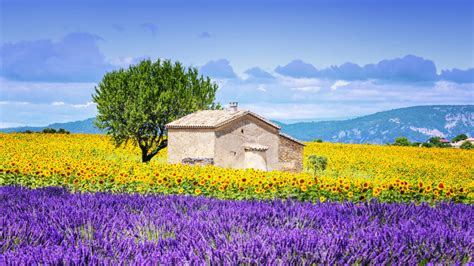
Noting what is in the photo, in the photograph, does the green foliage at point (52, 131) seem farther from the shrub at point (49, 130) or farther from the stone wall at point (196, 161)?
the stone wall at point (196, 161)

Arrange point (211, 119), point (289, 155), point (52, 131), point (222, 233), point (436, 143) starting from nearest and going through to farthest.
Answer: point (222, 233), point (211, 119), point (289, 155), point (52, 131), point (436, 143)

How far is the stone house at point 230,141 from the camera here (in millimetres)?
22469

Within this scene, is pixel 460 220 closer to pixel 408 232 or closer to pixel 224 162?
pixel 408 232

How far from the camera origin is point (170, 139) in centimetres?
2445

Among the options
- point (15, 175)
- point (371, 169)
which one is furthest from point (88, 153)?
point (15, 175)

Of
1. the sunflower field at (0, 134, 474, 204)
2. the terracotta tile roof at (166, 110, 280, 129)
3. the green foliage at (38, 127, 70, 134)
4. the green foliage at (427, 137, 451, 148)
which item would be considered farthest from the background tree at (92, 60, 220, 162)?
the green foliage at (427, 137, 451, 148)

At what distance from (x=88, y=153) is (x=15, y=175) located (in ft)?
66.3

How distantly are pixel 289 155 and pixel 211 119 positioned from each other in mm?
4755

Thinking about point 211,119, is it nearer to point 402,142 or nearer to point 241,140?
point 241,140

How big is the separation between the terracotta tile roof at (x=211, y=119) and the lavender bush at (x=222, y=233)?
52.5 feet

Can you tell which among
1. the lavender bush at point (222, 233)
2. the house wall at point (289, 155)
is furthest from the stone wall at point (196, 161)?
the lavender bush at point (222, 233)

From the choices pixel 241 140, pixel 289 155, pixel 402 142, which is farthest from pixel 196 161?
pixel 402 142

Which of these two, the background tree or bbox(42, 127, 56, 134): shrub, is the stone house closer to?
the background tree

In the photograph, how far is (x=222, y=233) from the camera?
13.0 feet
